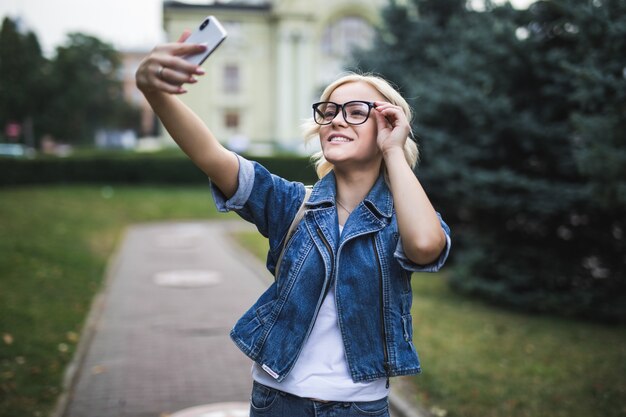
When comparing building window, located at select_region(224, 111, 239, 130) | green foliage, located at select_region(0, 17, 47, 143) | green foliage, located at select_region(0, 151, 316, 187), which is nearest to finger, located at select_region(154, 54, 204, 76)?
green foliage, located at select_region(0, 17, 47, 143)

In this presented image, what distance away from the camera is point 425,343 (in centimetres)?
674

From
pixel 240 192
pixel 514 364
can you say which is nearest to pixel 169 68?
pixel 240 192

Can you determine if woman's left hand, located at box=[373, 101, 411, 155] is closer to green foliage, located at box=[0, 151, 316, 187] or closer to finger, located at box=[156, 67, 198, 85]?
finger, located at box=[156, 67, 198, 85]

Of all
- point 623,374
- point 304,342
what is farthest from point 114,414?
point 623,374

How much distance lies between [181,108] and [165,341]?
5464 millimetres

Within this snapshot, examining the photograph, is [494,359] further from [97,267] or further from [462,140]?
[97,267]

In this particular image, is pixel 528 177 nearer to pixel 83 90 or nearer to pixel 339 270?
pixel 339 270

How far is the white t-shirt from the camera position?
2.13m

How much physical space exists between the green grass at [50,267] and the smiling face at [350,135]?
3680 millimetres

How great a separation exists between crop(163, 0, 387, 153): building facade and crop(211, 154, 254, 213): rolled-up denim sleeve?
1615 inches

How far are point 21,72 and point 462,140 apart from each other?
23.7 meters

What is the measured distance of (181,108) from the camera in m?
1.93

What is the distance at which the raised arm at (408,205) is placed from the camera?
6.50 feet

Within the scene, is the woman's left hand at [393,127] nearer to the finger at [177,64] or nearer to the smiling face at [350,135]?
the smiling face at [350,135]
